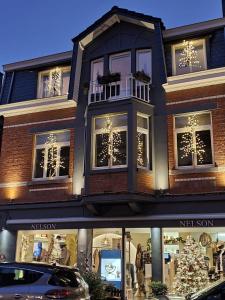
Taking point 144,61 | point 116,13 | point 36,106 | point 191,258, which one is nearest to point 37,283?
point 191,258

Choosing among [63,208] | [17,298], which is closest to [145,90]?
[63,208]

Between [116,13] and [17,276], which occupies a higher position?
[116,13]

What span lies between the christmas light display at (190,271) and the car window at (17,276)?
596 centimetres

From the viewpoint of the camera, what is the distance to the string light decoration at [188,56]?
1509cm

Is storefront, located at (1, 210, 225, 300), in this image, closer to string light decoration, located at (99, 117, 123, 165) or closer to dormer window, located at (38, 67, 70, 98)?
string light decoration, located at (99, 117, 123, 165)

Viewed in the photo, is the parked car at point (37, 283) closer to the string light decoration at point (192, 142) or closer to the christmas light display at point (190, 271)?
the christmas light display at point (190, 271)

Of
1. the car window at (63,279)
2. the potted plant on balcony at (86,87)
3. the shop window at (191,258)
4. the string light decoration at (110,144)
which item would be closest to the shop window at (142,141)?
the string light decoration at (110,144)

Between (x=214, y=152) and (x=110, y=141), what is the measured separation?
143 inches

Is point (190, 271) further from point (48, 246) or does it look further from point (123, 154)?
point (48, 246)

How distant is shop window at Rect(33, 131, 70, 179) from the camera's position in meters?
15.9

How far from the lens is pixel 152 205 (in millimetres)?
13688

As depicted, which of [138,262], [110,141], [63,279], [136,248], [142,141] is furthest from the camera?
[110,141]

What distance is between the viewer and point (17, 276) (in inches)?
337

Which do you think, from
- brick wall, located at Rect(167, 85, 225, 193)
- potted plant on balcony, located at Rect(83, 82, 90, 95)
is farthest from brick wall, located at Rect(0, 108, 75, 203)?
brick wall, located at Rect(167, 85, 225, 193)
